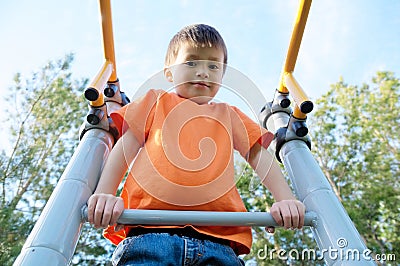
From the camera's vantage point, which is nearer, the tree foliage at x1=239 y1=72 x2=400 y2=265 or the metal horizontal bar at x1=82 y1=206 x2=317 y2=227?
the metal horizontal bar at x1=82 y1=206 x2=317 y2=227

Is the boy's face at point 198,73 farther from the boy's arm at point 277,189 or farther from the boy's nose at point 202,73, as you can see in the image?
the boy's arm at point 277,189

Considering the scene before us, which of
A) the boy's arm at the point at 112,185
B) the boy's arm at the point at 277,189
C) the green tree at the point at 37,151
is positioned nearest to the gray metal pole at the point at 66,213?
the boy's arm at the point at 112,185

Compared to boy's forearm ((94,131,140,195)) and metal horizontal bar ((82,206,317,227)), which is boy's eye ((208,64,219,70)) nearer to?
boy's forearm ((94,131,140,195))

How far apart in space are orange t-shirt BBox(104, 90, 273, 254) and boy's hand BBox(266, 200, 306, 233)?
0.12m

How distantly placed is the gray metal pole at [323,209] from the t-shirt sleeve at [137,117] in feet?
1.43

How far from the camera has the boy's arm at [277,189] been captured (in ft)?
3.15

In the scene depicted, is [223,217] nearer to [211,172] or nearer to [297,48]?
[211,172]

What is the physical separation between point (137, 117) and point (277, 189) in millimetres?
441

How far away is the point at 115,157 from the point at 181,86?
0.32 m

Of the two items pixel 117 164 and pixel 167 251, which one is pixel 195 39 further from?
pixel 167 251

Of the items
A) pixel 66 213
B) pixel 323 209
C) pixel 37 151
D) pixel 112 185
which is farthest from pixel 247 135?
pixel 37 151

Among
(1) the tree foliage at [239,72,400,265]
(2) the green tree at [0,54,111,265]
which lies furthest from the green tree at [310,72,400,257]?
(2) the green tree at [0,54,111,265]

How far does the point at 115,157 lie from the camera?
110cm

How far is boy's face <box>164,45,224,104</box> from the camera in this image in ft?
4.09
